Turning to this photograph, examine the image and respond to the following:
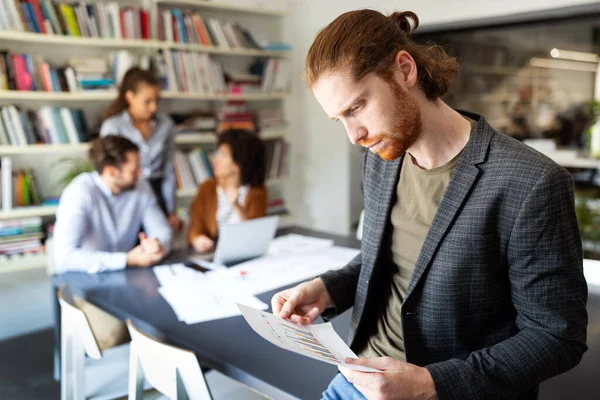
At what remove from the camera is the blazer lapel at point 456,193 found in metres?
1.07

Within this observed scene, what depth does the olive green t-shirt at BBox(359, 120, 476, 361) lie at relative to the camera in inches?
46.5

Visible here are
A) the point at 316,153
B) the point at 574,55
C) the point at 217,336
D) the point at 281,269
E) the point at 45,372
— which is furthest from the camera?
the point at 316,153

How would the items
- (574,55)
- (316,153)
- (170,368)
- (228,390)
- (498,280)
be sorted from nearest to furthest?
(498,280) → (170,368) → (228,390) → (574,55) → (316,153)

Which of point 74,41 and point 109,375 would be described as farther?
point 74,41

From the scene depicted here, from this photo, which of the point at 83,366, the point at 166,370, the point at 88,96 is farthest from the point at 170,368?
the point at 88,96

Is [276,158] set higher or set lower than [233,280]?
higher

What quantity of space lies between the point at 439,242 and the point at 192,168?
3344 millimetres

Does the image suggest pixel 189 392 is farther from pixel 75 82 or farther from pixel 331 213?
pixel 331 213

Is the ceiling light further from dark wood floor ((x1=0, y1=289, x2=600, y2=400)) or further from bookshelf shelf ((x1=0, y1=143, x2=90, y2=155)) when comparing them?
bookshelf shelf ((x1=0, y1=143, x2=90, y2=155))

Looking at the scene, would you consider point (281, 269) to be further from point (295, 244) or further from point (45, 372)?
point (45, 372)

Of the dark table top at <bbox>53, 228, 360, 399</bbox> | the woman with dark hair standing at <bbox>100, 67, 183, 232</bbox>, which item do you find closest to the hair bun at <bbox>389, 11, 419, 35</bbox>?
the dark table top at <bbox>53, 228, 360, 399</bbox>

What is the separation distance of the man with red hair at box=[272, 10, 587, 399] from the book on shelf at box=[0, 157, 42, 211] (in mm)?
2721

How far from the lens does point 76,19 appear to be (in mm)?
3549

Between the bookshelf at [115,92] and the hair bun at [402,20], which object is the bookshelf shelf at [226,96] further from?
the hair bun at [402,20]
